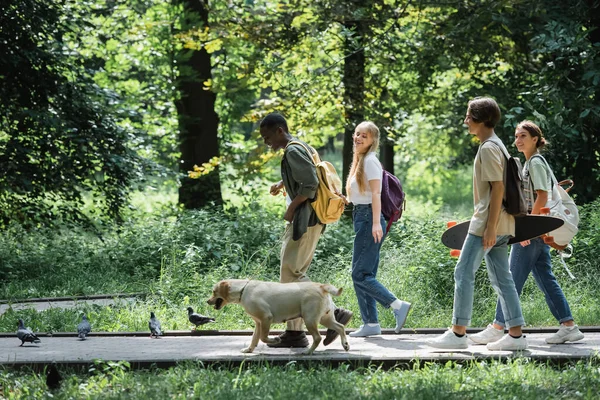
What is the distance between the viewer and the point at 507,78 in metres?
21.1

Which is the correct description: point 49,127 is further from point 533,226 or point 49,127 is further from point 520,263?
point 533,226

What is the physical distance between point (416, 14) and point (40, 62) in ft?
25.7

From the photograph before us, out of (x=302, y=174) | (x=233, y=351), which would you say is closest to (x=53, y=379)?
(x=233, y=351)

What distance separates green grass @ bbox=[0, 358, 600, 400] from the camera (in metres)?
6.56

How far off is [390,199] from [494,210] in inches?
67.1

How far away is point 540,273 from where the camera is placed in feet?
28.9

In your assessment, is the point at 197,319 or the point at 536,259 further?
the point at 197,319

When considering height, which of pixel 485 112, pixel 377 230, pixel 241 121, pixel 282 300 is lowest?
pixel 282 300

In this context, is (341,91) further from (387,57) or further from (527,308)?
(527,308)

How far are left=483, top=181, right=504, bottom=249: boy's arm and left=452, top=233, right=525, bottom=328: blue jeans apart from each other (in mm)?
184

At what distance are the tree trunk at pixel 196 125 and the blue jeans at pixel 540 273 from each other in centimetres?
1287

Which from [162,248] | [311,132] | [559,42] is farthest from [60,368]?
[311,132]

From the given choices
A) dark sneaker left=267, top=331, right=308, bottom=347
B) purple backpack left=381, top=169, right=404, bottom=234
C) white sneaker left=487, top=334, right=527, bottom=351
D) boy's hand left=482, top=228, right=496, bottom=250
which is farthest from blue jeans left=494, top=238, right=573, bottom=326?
dark sneaker left=267, top=331, right=308, bottom=347

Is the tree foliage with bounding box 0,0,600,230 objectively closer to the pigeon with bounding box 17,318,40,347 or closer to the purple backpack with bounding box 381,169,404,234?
the purple backpack with bounding box 381,169,404,234
